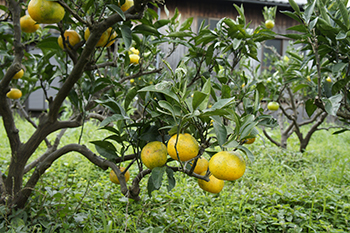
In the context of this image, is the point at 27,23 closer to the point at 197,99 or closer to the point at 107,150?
the point at 107,150

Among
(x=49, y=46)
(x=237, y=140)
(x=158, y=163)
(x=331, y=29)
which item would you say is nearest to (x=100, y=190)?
(x=49, y=46)

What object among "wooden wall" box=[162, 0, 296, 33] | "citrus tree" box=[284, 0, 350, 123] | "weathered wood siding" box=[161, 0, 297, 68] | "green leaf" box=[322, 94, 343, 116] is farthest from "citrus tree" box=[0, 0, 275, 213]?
"wooden wall" box=[162, 0, 296, 33]

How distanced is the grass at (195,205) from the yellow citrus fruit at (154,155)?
1.22 ft

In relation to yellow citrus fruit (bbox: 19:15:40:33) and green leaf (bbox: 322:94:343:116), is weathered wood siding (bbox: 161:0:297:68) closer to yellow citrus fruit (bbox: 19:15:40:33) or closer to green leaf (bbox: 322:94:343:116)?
yellow citrus fruit (bbox: 19:15:40:33)

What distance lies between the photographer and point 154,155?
101 centimetres

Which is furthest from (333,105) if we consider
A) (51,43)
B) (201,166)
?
(51,43)

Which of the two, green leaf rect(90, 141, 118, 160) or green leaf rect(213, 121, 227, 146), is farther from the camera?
green leaf rect(90, 141, 118, 160)

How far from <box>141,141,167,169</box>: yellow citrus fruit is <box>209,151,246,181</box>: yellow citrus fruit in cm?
22

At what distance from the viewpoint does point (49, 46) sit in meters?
1.44

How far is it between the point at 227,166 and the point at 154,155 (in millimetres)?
288

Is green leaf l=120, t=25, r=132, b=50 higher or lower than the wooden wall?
lower

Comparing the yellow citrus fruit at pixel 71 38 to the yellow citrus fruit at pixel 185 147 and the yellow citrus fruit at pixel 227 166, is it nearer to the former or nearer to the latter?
the yellow citrus fruit at pixel 185 147

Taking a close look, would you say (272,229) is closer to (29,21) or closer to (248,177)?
(248,177)

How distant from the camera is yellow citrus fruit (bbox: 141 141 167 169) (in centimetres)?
101
